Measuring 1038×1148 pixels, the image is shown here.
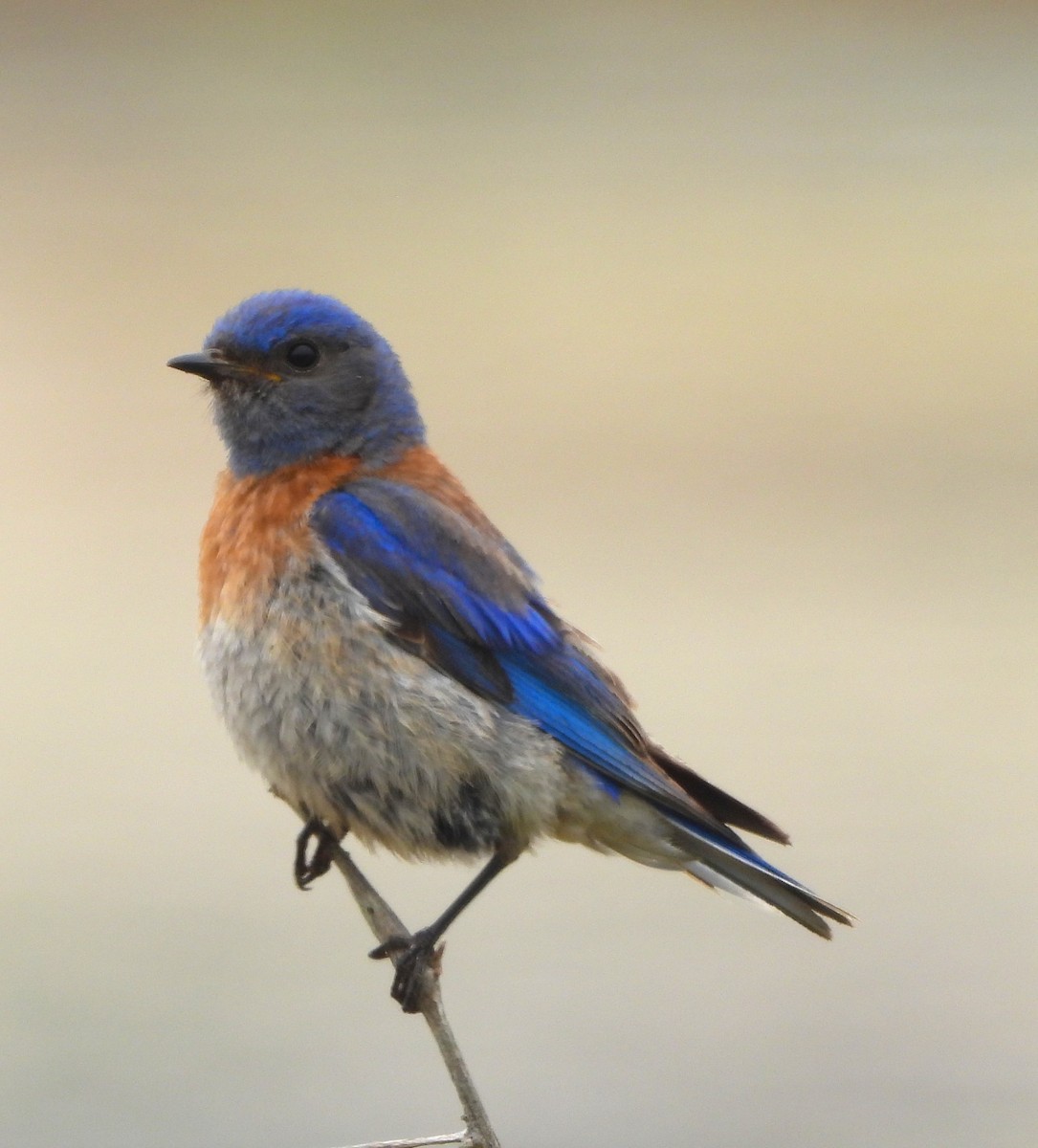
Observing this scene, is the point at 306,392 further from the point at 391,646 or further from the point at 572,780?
the point at 572,780

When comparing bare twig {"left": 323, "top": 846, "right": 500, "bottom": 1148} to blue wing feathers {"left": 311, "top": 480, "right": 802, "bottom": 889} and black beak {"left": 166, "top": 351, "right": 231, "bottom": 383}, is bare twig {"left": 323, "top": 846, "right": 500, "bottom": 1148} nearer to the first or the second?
blue wing feathers {"left": 311, "top": 480, "right": 802, "bottom": 889}

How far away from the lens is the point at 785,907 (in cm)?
359

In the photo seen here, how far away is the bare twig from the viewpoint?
298 centimetres

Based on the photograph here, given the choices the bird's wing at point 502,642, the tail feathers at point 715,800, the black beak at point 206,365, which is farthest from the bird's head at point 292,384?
the tail feathers at point 715,800

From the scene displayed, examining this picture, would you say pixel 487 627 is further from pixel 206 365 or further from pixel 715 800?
pixel 206 365

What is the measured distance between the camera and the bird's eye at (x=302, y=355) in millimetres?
4062

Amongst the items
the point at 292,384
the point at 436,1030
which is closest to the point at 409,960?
the point at 436,1030

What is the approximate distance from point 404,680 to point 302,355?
0.88 metres

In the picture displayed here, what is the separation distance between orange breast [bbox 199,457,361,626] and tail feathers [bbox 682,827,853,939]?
1.06m

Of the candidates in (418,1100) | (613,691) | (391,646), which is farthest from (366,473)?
(418,1100)

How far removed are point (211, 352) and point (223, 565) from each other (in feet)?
1.74

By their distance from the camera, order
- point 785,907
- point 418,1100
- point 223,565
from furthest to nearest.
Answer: point 418,1100 → point 223,565 → point 785,907

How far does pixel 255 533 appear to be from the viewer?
384 centimetres

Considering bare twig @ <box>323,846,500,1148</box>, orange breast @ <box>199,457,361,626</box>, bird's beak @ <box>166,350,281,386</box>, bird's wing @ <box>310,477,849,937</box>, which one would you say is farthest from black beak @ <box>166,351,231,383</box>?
bare twig @ <box>323,846,500,1148</box>
